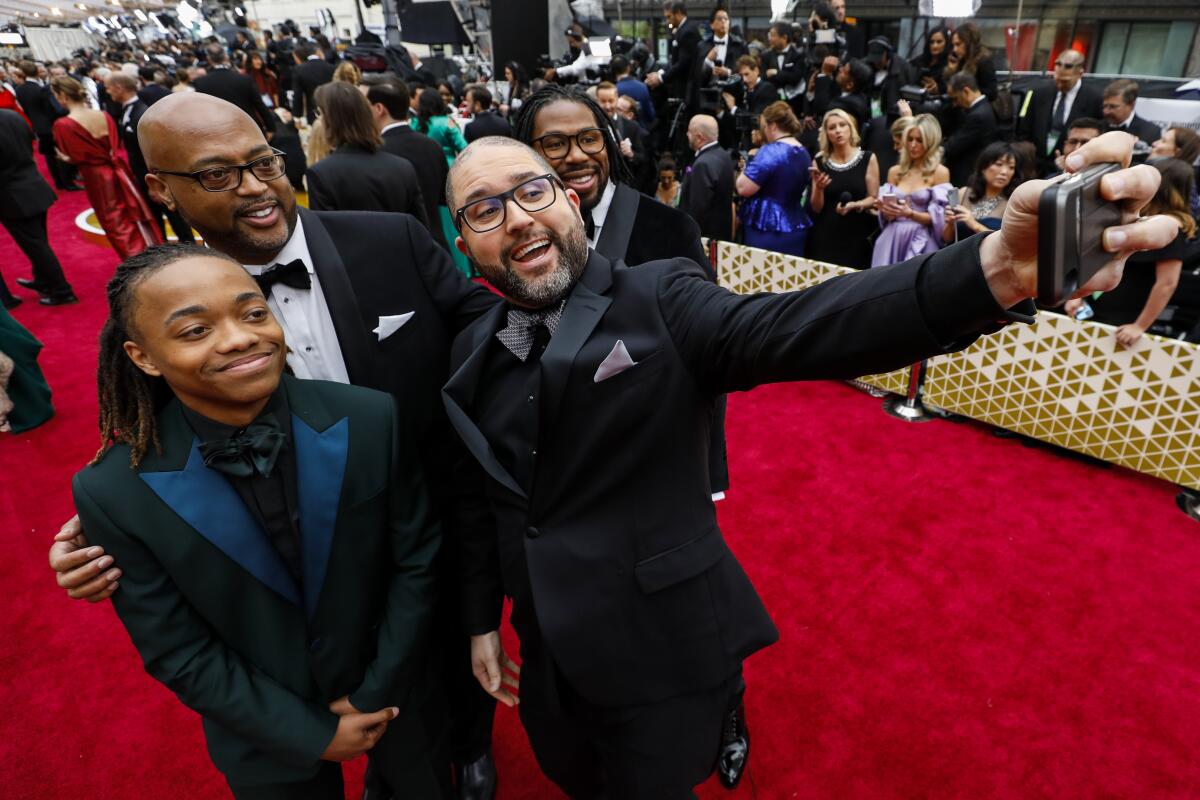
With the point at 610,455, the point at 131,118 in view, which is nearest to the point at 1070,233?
the point at 610,455

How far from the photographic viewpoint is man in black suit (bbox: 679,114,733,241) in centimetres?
460

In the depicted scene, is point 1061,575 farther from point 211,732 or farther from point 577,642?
point 211,732

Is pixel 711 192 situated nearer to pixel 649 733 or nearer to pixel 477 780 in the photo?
pixel 477 780

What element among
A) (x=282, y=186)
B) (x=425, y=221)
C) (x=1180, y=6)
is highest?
(x=1180, y=6)

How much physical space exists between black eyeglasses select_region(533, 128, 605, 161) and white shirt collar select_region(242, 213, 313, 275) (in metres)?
0.91

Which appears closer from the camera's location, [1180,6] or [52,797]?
[52,797]

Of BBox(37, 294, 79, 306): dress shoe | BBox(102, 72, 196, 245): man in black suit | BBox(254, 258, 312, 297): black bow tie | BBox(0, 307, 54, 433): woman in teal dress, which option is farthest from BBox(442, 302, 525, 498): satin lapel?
BBox(37, 294, 79, 306): dress shoe

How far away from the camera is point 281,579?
1.42 m

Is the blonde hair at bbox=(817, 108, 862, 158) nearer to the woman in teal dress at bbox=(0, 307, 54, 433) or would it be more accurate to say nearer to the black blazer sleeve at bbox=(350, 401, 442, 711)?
the black blazer sleeve at bbox=(350, 401, 442, 711)

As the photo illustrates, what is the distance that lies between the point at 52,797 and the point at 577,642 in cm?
220

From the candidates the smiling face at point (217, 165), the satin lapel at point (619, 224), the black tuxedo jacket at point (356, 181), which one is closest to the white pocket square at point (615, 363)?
the smiling face at point (217, 165)

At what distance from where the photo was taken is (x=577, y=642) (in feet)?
4.65

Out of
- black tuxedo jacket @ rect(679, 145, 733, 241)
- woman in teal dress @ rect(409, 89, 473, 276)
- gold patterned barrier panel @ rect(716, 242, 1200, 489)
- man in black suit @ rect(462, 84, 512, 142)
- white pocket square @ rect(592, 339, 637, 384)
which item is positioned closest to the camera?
white pocket square @ rect(592, 339, 637, 384)

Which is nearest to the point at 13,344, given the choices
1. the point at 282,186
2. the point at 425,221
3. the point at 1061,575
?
the point at 425,221
